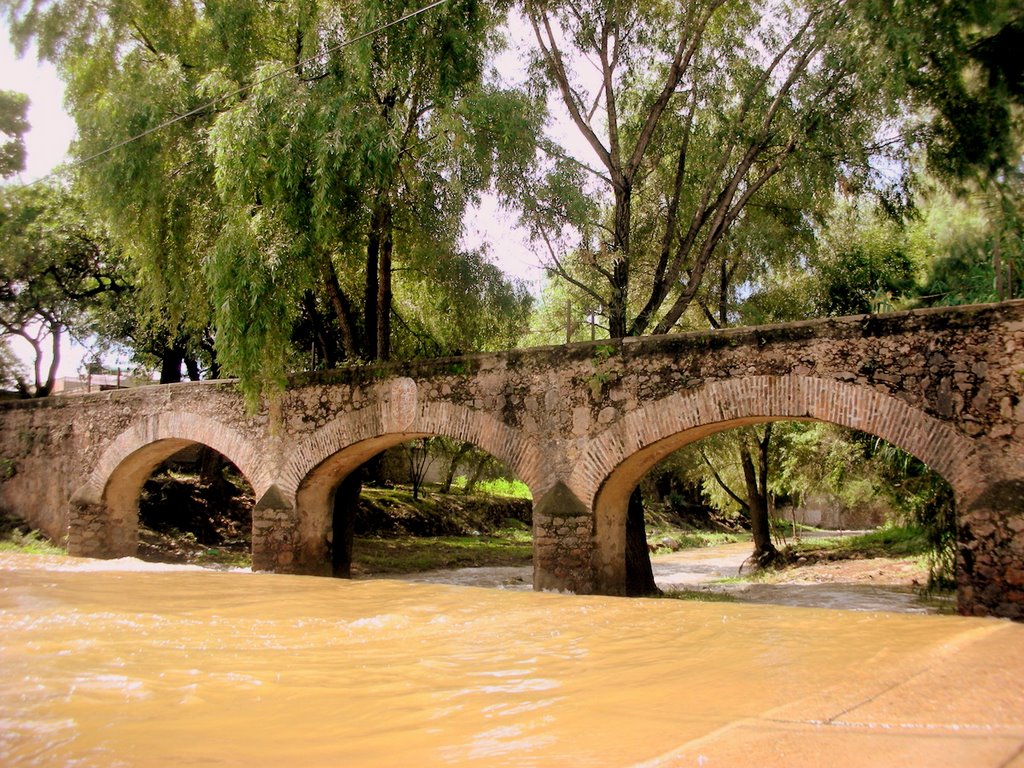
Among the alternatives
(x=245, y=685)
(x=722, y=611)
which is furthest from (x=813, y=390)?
(x=245, y=685)

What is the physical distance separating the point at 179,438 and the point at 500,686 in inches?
370

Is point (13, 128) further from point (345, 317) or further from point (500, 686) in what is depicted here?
point (500, 686)

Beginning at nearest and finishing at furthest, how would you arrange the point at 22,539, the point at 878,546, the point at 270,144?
the point at 270,144 < the point at 22,539 < the point at 878,546

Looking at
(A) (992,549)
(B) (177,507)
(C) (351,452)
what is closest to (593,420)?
(C) (351,452)

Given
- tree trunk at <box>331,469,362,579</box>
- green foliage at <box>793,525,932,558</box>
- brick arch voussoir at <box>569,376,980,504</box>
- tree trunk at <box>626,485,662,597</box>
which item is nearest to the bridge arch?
tree trunk at <box>331,469,362,579</box>

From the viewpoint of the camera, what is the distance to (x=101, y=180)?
10461 mm

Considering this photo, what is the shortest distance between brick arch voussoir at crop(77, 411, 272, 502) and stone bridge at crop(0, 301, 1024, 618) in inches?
1.1

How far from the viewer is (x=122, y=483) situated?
504 inches

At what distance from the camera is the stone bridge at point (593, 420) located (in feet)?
21.8

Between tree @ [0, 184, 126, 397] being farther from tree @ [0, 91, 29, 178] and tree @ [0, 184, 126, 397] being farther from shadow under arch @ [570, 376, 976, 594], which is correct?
shadow under arch @ [570, 376, 976, 594]

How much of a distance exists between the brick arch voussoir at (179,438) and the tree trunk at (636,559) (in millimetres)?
4902

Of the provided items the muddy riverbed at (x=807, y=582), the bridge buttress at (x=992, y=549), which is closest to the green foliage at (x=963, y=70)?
the bridge buttress at (x=992, y=549)

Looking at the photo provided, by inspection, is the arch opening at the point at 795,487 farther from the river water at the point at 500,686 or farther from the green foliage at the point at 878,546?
the river water at the point at 500,686

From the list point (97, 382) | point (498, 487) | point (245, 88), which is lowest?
point (498, 487)
